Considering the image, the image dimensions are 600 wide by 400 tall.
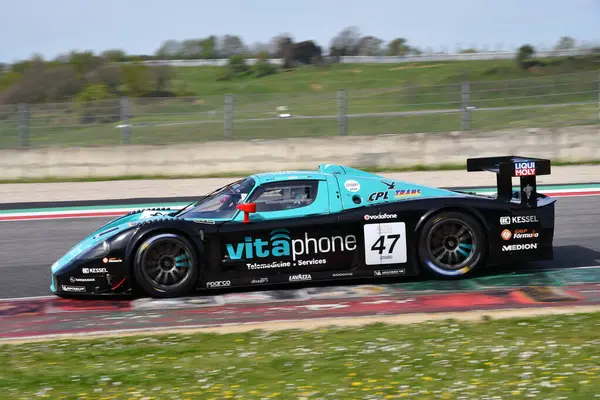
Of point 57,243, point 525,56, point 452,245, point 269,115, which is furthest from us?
point 525,56

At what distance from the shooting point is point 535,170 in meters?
9.20

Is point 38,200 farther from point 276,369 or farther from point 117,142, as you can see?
point 276,369

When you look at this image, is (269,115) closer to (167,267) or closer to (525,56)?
(167,267)

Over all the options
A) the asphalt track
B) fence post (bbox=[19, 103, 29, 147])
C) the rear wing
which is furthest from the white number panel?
fence post (bbox=[19, 103, 29, 147])

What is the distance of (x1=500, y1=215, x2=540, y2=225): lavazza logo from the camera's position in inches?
354

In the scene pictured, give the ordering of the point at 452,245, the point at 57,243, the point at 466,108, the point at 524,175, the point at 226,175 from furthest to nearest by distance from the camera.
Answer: the point at 466,108 < the point at 226,175 < the point at 57,243 < the point at 524,175 < the point at 452,245

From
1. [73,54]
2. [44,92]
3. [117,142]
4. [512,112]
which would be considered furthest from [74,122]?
[73,54]

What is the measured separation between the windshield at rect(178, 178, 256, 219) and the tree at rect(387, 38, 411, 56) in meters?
60.7

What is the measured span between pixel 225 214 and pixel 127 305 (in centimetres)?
134

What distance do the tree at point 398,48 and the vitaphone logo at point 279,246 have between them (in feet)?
200

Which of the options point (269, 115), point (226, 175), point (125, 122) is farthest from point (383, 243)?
point (125, 122)

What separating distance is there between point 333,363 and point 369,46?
220 feet

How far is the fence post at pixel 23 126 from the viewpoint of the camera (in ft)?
61.9

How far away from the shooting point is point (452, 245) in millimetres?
8992
